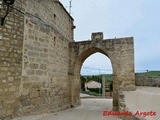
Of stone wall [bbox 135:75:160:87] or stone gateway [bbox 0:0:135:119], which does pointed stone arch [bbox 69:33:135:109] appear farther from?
stone wall [bbox 135:75:160:87]

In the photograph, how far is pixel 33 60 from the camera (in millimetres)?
4895

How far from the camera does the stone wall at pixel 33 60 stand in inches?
155

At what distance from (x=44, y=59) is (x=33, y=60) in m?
0.60

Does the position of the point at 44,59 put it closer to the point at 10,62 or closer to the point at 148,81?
the point at 10,62

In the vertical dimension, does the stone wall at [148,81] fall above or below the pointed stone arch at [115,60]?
below

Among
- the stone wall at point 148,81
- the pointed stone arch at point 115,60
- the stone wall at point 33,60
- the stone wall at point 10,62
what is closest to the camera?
the stone wall at point 10,62

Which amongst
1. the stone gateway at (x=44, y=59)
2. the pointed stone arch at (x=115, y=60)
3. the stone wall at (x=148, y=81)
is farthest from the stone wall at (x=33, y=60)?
the stone wall at (x=148, y=81)

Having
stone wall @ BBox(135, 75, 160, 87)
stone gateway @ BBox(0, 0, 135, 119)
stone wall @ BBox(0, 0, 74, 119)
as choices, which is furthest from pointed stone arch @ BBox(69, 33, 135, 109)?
stone wall @ BBox(135, 75, 160, 87)

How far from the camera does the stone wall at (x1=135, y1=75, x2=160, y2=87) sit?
8.66 m

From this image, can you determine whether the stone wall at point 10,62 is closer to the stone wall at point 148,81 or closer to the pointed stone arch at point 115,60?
the pointed stone arch at point 115,60

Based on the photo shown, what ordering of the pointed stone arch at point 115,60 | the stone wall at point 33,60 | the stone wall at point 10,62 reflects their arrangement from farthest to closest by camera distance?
the pointed stone arch at point 115,60, the stone wall at point 33,60, the stone wall at point 10,62

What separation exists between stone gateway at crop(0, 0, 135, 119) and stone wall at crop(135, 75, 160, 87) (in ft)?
9.17

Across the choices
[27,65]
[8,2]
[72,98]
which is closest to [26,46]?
[27,65]

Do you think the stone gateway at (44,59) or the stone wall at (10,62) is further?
the stone gateway at (44,59)
